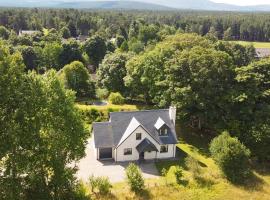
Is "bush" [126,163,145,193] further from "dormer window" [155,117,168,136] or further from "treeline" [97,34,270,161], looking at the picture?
"treeline" [97,34,270,161]

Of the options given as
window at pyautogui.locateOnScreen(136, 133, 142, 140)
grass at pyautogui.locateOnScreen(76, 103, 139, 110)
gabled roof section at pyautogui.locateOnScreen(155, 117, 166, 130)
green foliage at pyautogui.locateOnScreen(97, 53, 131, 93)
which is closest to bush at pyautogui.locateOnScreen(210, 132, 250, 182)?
gabled roof section at pyautogui.locateOnScreen(155, 117, 166, 130)

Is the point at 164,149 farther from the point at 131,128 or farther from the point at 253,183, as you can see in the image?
the point at 253,183

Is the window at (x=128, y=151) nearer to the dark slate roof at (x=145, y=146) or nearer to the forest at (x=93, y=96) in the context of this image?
the dark slate roof at (x=145, y=146)

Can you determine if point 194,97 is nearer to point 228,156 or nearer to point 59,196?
point 228,156

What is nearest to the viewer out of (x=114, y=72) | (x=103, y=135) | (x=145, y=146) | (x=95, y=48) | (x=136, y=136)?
(x=145, y=146)

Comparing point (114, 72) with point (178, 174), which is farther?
point (114, 72)

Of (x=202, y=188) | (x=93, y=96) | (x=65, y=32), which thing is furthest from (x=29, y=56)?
(x=202, y=188)

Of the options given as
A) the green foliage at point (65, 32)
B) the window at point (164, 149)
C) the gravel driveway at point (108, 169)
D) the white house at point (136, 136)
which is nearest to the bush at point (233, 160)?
the white house at point (136, 136)
